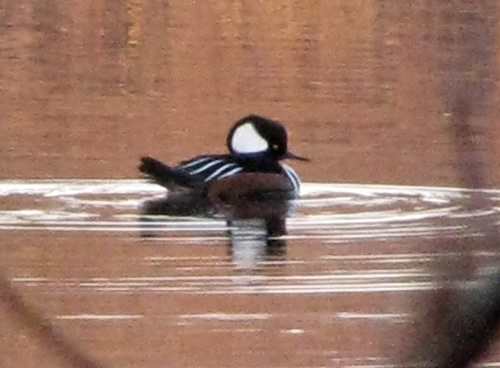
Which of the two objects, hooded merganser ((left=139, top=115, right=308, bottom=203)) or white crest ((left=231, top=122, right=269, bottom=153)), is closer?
hooded merganser ((left=139, top=115, right=308, bottom=203))

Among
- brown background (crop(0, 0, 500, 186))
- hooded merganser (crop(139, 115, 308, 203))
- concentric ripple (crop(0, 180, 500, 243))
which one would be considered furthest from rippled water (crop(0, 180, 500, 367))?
brown background (crop(0, 0, 500, 186))

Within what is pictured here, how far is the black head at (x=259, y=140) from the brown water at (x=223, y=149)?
144 mm

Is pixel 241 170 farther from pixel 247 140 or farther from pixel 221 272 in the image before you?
pixel 221 272

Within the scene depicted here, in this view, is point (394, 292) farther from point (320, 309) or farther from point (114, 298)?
point (114, 298)

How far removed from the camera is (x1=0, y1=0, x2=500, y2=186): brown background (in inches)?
259

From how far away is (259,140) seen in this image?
6496 mm

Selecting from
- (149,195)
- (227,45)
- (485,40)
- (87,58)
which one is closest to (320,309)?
(149,195)

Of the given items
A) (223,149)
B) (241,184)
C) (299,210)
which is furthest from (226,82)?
(299,210)

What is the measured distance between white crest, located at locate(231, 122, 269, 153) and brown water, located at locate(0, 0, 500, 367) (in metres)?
0.20

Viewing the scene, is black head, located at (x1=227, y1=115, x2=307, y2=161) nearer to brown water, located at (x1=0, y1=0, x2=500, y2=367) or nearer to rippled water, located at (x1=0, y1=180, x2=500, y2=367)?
brown water, located at (x1=0, y1=0, x2=500, y2=367)

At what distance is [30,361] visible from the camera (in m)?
3.01

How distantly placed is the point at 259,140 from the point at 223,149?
677 mm

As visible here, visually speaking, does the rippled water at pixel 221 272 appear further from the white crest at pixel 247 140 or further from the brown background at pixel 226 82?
the white crest at pixel 247 140

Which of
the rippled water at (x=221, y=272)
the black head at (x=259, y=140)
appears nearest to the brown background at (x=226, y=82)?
the black head at (x=259, y=140)
